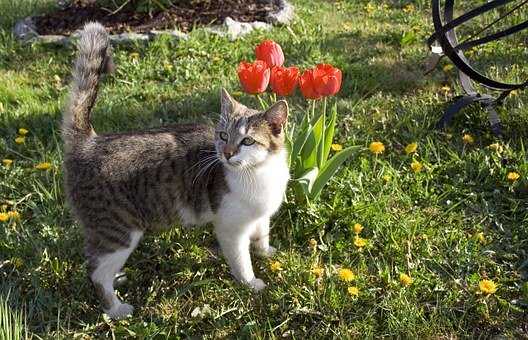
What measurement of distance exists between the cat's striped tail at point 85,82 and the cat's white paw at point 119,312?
2.89 feet

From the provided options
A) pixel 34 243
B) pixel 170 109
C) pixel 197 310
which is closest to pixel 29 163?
pixel 34 243

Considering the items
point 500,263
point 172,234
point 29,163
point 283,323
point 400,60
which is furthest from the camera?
point 400,60

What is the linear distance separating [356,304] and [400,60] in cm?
319

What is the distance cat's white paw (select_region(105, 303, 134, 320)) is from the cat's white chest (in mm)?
804

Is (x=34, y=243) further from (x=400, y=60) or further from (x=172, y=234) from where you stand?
(x=400, y=60)

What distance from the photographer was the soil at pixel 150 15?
18.4 ft

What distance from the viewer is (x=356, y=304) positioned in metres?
2.52

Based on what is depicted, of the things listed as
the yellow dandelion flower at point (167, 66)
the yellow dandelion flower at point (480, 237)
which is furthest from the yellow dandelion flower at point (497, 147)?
the yellow dandelion flower at point (167, 66)

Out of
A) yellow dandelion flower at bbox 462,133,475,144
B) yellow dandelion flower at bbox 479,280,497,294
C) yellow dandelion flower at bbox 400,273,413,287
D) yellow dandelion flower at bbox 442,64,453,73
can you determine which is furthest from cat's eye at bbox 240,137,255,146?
yellow dandelion flower at bbox 442,64,453,73

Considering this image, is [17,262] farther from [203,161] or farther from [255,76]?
[255,76]

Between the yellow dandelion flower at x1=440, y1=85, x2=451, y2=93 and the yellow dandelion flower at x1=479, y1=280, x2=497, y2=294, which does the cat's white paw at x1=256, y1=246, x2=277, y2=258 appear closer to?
the yellow dandelion flower at x1=479, y1=280, x2=497, y2=294

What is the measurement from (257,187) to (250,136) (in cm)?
26

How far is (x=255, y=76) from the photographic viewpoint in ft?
8.11

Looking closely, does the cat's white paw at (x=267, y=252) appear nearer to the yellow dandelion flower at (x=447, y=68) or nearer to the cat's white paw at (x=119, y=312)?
the cat's white paw at (x=119, y=312)
